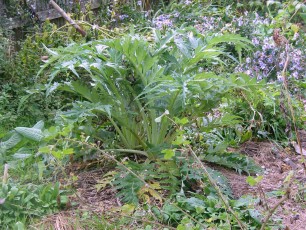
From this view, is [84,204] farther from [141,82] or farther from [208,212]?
[141,82]

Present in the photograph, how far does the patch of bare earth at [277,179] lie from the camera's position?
3035 mm

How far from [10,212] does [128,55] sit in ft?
3.76

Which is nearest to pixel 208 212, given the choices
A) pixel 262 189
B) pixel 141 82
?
pixel 262 189

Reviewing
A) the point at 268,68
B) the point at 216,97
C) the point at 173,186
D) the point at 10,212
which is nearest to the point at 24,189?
the point at 10,212

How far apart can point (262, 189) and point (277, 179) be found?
26.0 inches

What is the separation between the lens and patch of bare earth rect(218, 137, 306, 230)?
304 centimetres

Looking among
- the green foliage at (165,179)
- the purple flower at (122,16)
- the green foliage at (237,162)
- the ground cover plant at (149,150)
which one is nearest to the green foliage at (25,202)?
the ground cover plant at (149,150)

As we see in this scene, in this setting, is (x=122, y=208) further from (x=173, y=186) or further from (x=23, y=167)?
(x=23, y=167)

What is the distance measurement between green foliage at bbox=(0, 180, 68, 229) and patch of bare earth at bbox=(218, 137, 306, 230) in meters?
1.11

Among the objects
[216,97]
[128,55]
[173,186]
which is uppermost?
[128,55]

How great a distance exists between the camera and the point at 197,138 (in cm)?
384

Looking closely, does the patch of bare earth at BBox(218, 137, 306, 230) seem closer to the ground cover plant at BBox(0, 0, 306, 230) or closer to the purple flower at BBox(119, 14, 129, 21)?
the ground cover plant at BBox(0, 0, 306, 230)

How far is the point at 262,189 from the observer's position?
10.0 ft

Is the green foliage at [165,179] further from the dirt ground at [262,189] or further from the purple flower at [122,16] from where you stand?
the purple flower at [122,16]
